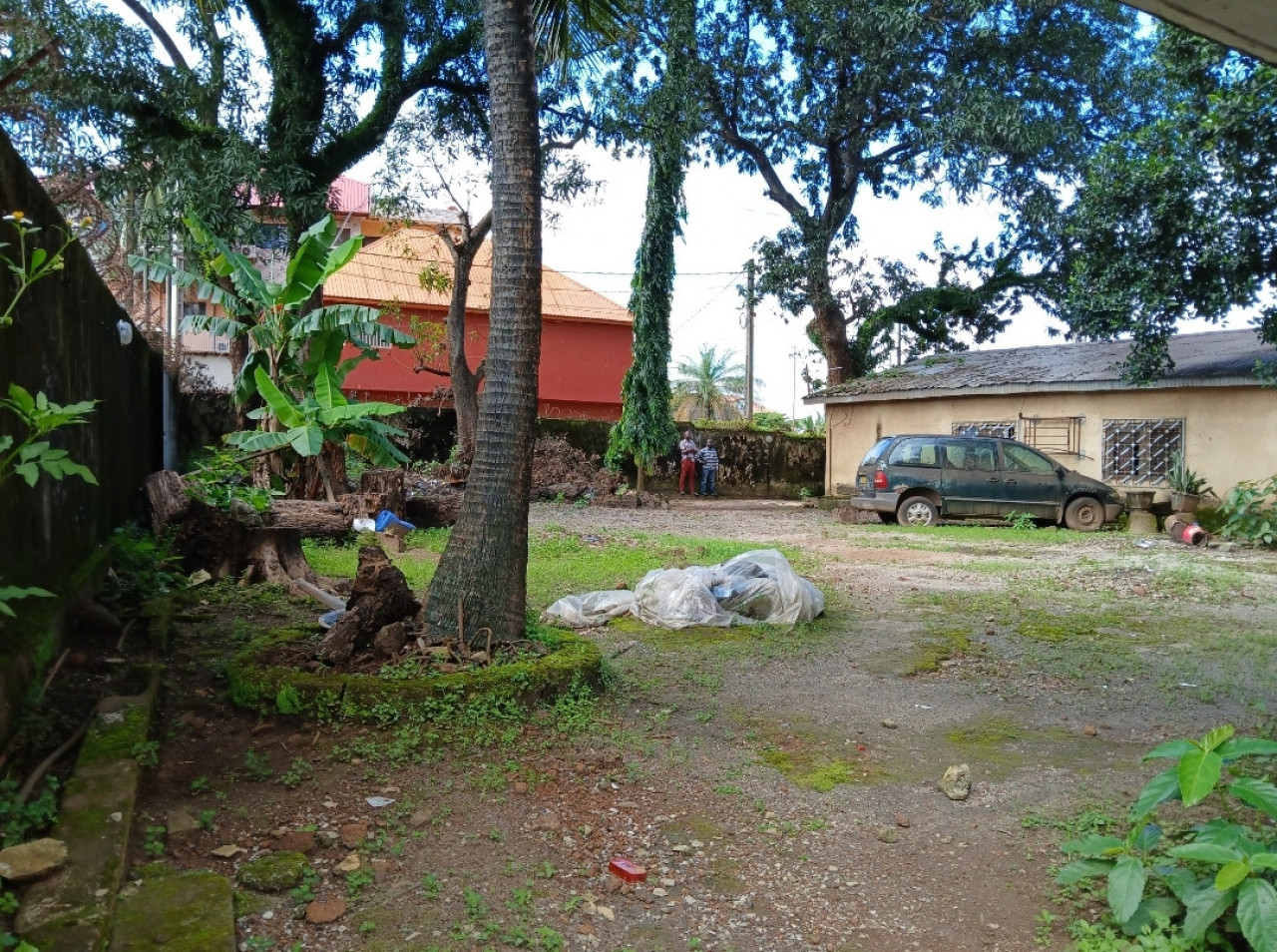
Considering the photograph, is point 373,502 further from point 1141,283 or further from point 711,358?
point 711,358

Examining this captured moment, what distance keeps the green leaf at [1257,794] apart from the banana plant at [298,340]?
282 inches

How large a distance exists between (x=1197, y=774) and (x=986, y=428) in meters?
18.9

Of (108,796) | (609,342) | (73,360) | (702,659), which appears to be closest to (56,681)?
(108,796)

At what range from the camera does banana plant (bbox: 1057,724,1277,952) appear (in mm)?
2793

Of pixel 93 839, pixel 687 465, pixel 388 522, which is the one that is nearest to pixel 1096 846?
pixel 93 839

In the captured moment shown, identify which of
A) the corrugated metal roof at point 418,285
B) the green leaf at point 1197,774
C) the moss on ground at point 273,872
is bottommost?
the moss on ground at point 273,872

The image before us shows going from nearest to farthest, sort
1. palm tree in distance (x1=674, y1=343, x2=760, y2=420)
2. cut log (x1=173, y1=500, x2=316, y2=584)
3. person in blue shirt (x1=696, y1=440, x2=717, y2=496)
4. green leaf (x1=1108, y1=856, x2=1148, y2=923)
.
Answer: green leaf (x1=1108, y1=856, x2=1148, y2=923) < cut log (x1=173, y1=500, x2=316, y2=584) < person in blue shirt (x1=696, y1=440, x2=717, y2=496) < palm tree in distance (x1=674, y1=343, x2=760, y2=420)

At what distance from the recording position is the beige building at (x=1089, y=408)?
16734 mm

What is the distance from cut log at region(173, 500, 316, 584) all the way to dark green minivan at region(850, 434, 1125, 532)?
12.0 meters

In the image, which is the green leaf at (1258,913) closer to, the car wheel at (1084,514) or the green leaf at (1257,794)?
the green leaf at (1257,794)

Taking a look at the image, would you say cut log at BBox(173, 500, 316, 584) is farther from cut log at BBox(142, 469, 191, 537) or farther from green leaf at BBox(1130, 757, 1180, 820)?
green leaf at BBox(1130, 757, 1180, 820)

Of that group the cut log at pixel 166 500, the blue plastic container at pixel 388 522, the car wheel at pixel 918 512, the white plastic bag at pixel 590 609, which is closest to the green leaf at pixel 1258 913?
the white plastic bag at pixel 590 609

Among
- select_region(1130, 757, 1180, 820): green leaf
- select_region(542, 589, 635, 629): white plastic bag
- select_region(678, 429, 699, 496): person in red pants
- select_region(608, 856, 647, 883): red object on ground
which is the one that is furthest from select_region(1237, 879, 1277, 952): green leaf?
select_region(678, 429, 699, 496): person in red pants

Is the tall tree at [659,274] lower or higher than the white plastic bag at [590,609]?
higher
